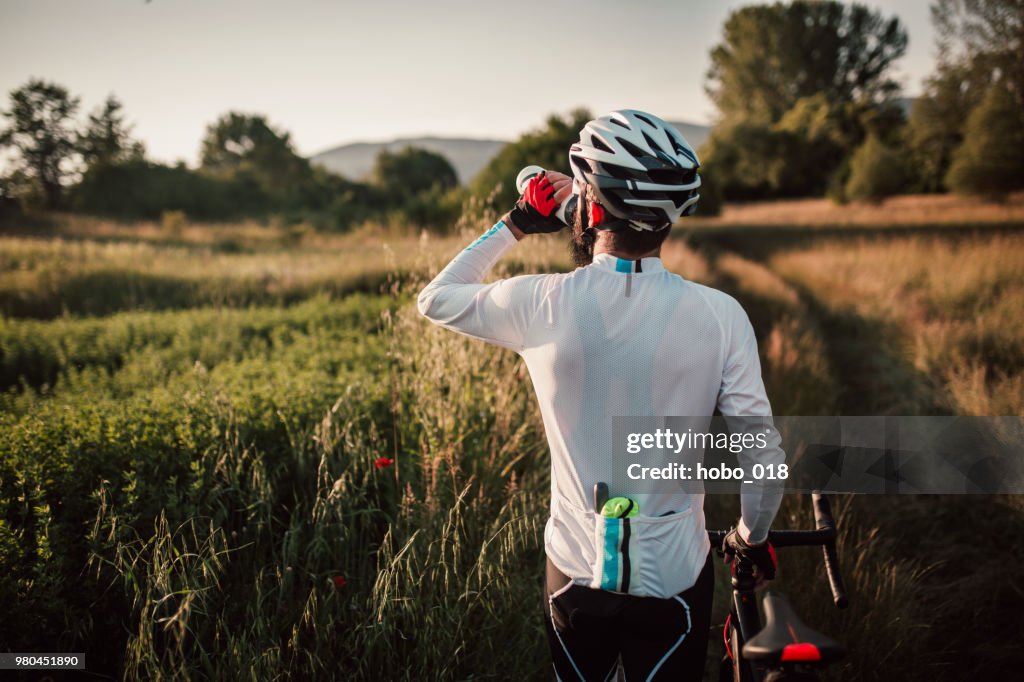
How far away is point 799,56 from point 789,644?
253 ft

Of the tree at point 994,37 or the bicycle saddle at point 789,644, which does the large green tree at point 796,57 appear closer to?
the tree at point 994,37

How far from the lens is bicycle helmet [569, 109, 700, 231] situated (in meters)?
1.43

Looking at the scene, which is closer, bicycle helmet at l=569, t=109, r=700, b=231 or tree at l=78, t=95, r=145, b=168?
bicycle helmet at l=569, t=109, r=700, b=231

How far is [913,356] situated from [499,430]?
7073 mm

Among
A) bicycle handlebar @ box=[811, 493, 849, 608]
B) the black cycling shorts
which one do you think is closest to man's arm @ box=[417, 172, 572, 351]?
the black cycling shorts

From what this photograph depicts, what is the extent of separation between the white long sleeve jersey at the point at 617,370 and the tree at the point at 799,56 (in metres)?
69.5

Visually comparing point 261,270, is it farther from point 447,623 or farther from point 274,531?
point 447,623

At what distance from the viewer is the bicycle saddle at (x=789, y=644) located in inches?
49.8

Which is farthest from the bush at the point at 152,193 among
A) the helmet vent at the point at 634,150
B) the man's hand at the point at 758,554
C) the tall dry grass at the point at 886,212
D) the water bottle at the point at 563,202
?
the man's hand at the point at 758,554

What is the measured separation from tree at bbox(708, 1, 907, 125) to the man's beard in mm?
69315

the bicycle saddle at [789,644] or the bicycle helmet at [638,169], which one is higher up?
the bicycle helmet at [638,169]

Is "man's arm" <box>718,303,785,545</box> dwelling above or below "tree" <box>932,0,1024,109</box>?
below

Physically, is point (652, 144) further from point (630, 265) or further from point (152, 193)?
point (152, 193)

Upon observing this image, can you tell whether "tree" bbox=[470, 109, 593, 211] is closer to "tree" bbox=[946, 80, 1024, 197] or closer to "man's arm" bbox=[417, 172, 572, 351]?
"tree" bbox=[946, 80, 1024, 197]
